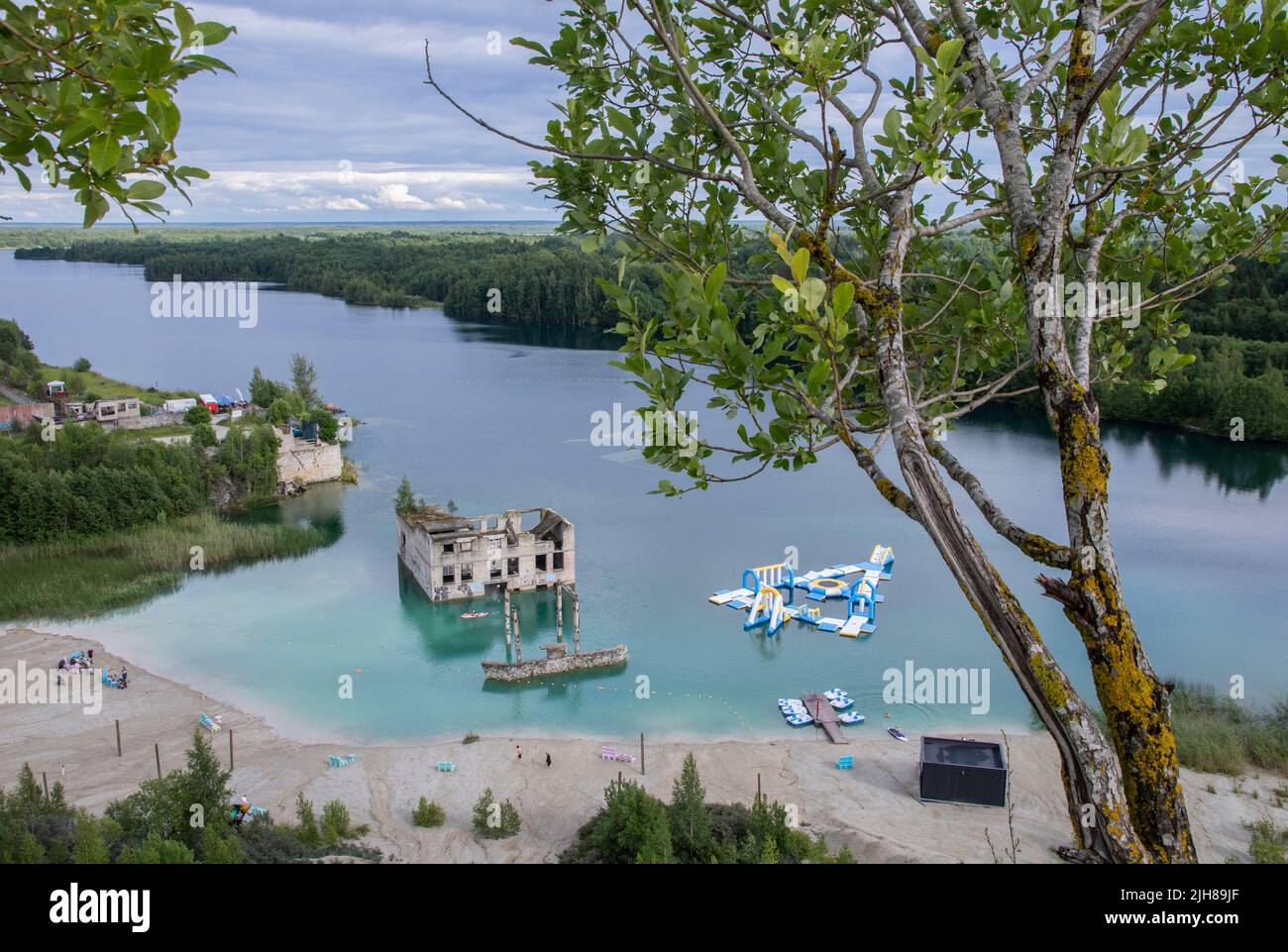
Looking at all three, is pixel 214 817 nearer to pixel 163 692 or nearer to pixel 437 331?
pixel 163 692

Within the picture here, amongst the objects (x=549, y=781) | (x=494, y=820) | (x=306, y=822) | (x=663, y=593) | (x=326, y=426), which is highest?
(x=326, y=426)

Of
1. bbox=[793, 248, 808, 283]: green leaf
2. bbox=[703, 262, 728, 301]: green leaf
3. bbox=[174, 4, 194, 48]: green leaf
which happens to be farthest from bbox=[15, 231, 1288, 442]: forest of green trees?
bbox=[174, 4, 194, 48]: green leaf

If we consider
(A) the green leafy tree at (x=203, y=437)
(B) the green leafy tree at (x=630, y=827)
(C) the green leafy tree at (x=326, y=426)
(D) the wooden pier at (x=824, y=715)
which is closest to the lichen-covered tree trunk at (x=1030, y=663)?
(B) the green leafy tree at (x=630, y=827)

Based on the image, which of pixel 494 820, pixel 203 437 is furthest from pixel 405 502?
pixel 494 820

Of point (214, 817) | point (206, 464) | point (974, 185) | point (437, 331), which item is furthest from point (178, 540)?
point (437, 331)

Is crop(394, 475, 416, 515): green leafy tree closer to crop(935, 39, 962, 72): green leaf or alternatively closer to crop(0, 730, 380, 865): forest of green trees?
crop(0, 730, 380, 865): forest of green trees

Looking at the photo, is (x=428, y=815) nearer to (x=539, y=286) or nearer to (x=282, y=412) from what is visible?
(x=282, y=412)

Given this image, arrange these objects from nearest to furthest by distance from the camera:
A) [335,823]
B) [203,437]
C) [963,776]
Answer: [335,823], [963,776], [203,437]
